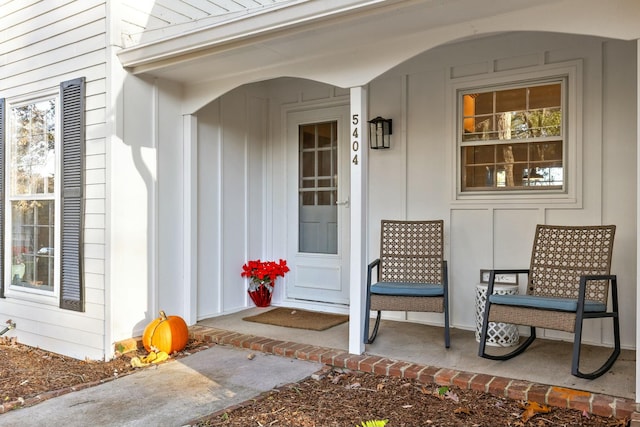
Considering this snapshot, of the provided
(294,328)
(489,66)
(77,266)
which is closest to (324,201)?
(294,328)

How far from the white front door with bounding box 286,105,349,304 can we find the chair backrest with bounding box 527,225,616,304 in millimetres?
1847

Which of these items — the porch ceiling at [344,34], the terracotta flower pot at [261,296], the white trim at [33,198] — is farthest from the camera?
the terracotta flower pot at [261,296]

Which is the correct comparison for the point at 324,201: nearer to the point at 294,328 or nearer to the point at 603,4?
the point at 294,328

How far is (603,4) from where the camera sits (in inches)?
101

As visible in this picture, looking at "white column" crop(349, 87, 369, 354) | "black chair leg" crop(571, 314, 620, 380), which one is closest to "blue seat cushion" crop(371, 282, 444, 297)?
"white column" crop(349, 87, 369, 354)

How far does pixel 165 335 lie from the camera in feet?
12.3

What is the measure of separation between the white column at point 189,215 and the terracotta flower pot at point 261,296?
2.63ft

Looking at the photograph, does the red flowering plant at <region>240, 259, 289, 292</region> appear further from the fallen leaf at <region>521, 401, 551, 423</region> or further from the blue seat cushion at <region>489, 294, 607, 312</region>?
the fallen leaf at <region>521, 401, 551, 423</region>

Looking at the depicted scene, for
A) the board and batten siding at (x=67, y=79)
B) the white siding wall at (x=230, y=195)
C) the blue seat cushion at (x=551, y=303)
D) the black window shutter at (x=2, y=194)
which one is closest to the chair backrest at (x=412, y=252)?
the blue seat cushion at (x=551, y=303)

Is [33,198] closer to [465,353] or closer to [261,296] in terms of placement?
[261,296]

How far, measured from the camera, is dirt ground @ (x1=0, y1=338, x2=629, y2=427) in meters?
2.55

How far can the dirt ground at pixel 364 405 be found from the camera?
2.55 m

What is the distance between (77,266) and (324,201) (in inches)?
92.7

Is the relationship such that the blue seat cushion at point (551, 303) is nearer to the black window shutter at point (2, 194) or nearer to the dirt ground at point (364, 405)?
the dirt ground at point (364, 405)
